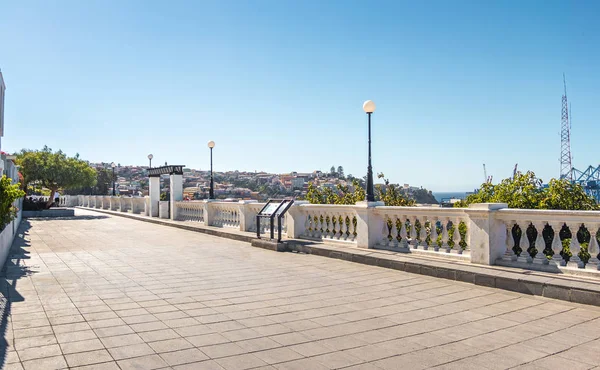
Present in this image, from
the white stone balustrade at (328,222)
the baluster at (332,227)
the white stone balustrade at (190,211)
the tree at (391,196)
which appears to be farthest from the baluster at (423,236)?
the white stone balustrade at (190,211)

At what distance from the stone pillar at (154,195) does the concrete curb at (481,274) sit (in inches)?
638

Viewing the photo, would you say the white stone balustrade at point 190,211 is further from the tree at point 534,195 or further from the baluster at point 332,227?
the tree at point 534,195

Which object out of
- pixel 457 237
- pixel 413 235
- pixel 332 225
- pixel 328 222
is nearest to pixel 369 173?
pixel 332 225

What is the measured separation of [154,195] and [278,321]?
21.8 m

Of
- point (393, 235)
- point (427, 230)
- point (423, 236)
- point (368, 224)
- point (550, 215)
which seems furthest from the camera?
point (368, 224)

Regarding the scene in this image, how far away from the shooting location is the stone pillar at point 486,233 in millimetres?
7590

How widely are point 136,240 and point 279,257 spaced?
6411mm

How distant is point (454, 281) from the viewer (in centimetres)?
761

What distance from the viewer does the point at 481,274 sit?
7164mm

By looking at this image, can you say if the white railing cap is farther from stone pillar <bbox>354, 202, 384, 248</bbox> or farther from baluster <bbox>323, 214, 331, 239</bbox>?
baluster <bbox>323, 214, 331, 239</bbox>

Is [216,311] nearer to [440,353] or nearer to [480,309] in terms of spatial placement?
[440,353]

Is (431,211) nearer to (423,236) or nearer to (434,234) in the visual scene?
(434,234)

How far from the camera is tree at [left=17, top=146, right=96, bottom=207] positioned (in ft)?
98.2

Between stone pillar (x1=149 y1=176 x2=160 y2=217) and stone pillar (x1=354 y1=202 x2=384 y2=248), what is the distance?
17.9 m
